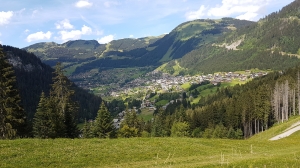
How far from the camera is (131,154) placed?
89.7 feet

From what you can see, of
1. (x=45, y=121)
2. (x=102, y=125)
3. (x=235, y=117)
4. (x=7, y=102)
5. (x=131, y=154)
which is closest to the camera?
(x=131, y=154)

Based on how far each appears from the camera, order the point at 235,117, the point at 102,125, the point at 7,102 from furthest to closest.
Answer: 1. the point at 235,117
2. the point at 102,125
3. the point at 7,102

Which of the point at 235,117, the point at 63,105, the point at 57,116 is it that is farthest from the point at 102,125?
the point at 235,117

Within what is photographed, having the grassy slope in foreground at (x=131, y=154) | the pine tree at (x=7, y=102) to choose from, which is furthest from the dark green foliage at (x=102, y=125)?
the grassy slope in foreground at (x=131, y=154)

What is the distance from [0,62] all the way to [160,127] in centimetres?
6662

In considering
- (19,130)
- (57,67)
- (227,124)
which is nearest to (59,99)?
(57,67)

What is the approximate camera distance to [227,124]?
358 feet

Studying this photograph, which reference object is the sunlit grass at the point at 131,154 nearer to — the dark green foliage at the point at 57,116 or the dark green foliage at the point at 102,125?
the dark green foliage at the point at 57,116

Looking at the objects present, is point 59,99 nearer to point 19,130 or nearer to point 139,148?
point 19,130

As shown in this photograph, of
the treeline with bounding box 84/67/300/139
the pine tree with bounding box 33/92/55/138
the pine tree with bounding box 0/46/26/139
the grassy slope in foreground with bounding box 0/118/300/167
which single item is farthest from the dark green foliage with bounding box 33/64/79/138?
the treeline with bounding box 84/67/300/139

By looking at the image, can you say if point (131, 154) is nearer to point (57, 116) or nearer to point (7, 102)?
point (57, 116)

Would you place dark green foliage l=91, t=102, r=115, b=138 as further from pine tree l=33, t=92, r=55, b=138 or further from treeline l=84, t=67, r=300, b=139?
treeline l=84, t=67, r=300, b=139

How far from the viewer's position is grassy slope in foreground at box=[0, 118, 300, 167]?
2106cm

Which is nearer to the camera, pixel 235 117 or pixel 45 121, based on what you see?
pixel 45 121
